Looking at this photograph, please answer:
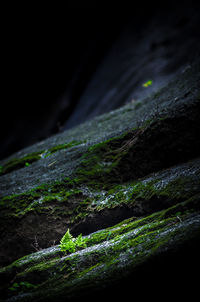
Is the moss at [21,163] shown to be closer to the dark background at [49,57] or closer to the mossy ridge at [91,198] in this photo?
the mossy ridge at [91,198]

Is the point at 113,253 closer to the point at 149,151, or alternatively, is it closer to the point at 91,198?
the point at 91,198

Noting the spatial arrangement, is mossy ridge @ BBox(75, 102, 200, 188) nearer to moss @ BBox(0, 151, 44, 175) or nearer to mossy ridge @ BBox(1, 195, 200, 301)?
mossy ridge @ BBox(1, 195, 200, 301)

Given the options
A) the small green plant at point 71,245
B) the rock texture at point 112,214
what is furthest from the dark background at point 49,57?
the small green plant at point 71,245

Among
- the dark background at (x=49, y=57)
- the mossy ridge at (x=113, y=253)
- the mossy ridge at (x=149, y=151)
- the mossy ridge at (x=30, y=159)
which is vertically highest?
the dark background at (x=49, y=57)

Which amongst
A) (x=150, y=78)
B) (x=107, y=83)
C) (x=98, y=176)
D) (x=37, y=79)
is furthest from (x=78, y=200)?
(x=37, y=79)

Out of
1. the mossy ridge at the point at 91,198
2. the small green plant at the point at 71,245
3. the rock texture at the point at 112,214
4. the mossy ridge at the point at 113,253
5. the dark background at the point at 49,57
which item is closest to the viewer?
the rock texture at the point at 112,214

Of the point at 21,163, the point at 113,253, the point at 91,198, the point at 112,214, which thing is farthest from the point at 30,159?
the point at 113,253
